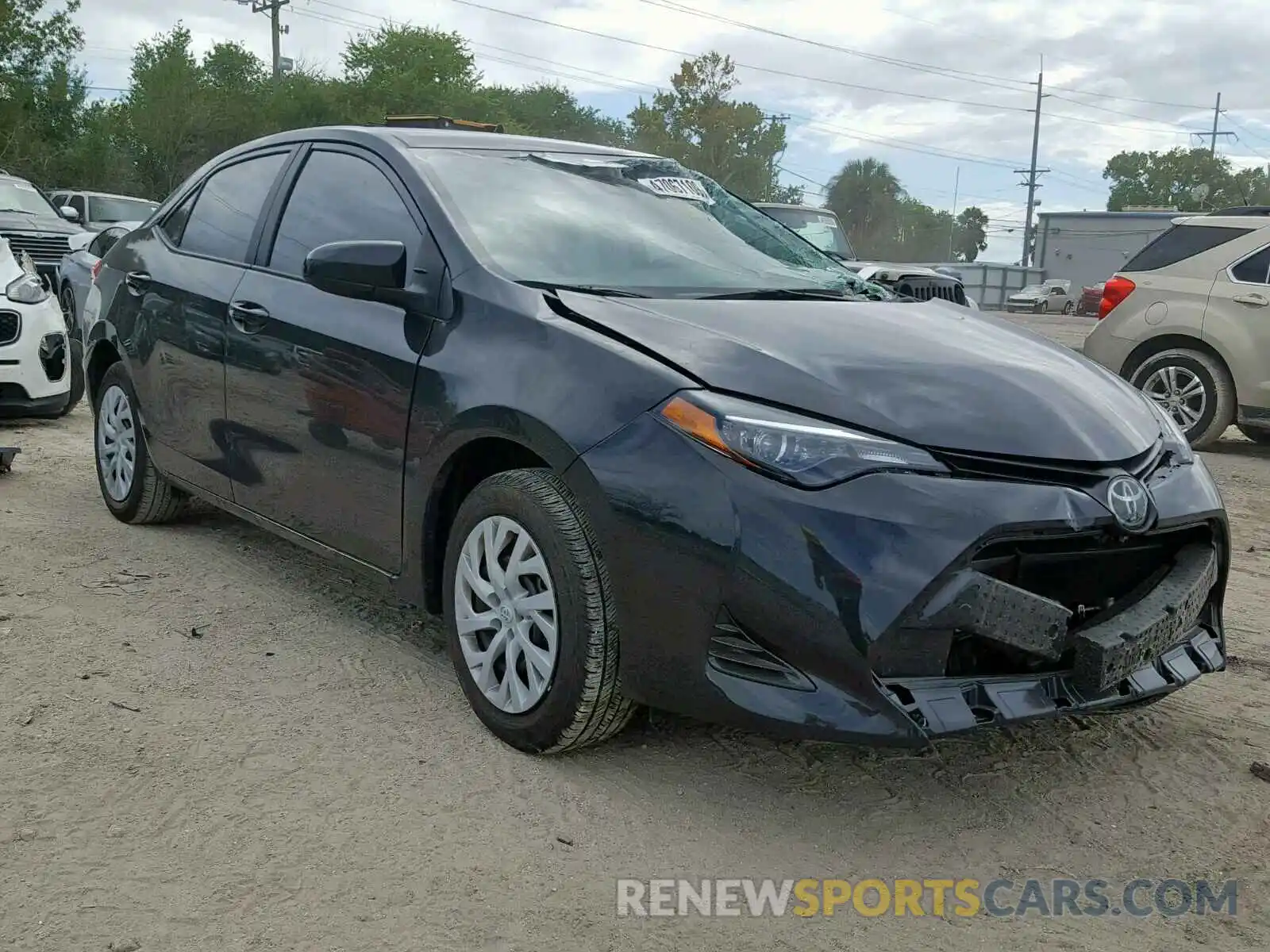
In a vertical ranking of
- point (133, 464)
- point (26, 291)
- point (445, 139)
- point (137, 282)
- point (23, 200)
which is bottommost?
point (133, 464)

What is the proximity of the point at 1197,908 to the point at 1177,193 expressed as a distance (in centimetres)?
10043

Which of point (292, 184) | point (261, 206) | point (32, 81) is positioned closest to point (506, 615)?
point (292, 184)

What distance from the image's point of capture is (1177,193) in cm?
9238

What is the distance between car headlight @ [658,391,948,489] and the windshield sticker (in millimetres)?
1576

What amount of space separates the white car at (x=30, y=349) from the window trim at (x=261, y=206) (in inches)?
112

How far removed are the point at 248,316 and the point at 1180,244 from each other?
7.46m

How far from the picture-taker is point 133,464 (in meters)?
5.25

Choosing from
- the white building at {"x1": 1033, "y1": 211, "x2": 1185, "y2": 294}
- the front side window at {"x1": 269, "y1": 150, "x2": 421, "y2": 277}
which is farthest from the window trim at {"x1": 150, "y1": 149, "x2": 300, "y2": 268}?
the white building at {"x1": 1033, "y1": 211, "x2": 1185, "y2": 294}

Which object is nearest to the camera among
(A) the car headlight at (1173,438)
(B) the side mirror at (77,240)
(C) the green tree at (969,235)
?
(A) the car headlight at (1173,438)

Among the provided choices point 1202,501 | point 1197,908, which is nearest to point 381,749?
point 1197,908

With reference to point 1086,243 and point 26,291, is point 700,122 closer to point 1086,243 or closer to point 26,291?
point 1086,243

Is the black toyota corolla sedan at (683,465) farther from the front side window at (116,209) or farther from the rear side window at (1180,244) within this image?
the front side window at (116,209)

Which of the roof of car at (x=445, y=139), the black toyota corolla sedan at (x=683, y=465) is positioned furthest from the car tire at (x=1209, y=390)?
the roof of car at (x=445, y=139)

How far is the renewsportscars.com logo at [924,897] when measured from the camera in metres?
2.57
